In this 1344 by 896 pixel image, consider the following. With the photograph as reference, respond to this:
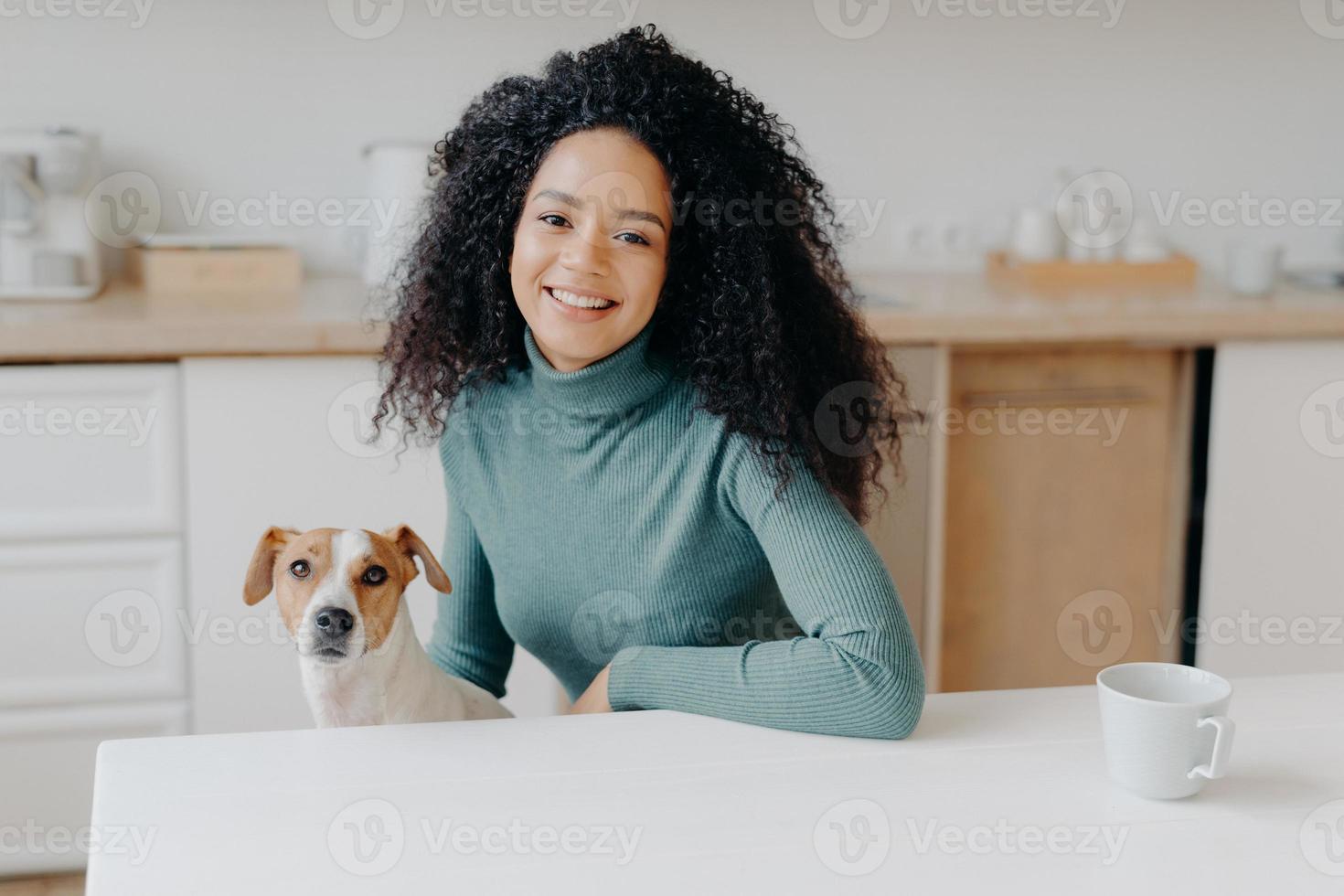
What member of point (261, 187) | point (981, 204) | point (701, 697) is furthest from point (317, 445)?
point (981, 204)

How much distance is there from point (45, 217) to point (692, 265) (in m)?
1.37

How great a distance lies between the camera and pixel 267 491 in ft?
6.75

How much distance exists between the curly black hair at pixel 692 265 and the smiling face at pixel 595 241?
0.02 metres

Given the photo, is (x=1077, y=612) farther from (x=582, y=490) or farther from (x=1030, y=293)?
(x=582, y=490)

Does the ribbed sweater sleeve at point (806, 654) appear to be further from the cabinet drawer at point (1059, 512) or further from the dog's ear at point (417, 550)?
the cabinet drawer at point (1059, 512)

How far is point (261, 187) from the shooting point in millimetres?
2480

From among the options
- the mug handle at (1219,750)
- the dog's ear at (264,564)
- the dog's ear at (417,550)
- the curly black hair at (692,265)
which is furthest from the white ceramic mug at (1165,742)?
the dog's ear at (264,564)

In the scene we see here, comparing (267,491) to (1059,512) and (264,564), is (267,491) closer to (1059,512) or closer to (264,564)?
(264,564)

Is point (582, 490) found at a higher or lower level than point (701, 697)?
higher

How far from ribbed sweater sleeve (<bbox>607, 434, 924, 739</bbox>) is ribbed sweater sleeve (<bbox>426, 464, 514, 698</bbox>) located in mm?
270

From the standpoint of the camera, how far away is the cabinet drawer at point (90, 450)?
1.98 metres

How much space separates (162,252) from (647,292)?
133cm

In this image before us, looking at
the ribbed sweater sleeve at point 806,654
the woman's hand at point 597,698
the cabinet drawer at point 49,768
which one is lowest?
the cabinet drawer at point 49,768

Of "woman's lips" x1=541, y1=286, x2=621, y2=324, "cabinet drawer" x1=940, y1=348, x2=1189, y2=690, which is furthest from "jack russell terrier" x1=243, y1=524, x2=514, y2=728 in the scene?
"cabinet drawer" x1=940, y1=348, x2=1189, y2=690
